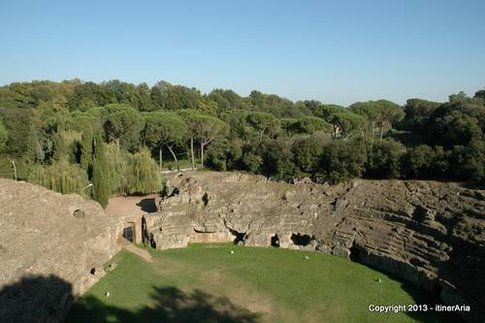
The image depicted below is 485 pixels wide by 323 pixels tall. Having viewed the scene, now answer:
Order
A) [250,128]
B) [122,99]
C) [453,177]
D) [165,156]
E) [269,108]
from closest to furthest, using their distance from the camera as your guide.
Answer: [453,177] < [250,128] < [165,156] < [122,99] < [269,108]

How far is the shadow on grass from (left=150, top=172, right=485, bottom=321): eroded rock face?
6453mm

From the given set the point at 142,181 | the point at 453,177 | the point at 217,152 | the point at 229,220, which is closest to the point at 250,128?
the point at 217,152

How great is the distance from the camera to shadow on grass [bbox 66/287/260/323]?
16656mm

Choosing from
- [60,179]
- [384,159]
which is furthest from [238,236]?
[60,179]

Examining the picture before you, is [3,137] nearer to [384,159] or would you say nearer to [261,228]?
[261,228]

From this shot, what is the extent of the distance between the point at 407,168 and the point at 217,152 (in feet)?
48.4

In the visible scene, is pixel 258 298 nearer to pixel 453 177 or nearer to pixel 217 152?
pixel 453 177

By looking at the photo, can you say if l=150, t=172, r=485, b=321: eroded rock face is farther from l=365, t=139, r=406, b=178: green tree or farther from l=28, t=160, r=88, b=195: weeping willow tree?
l=28, t=160, r=88, b=195: weeping willow tree

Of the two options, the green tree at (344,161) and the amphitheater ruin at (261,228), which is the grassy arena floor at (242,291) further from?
the green tree at (344,161)

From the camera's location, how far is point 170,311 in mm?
17297

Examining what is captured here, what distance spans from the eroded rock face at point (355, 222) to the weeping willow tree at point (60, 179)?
6.37 metres

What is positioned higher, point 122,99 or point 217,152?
point 122,99

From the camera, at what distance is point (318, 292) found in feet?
62.0

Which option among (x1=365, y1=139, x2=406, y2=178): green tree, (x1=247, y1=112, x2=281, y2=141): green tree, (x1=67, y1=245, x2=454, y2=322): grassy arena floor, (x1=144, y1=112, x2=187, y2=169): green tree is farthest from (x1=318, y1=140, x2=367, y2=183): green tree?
(x1=144, y1=112, x2=187, y2=169): green tree
